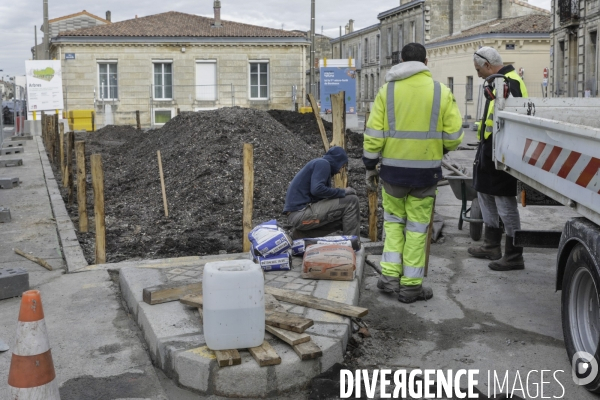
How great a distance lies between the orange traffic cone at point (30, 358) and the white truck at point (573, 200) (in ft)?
9.79

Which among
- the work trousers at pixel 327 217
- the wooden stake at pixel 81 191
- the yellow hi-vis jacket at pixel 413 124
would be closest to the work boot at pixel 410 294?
the yellow hi-vis jacket at pixel 413 124

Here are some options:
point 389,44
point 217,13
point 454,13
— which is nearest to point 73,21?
point 217,13

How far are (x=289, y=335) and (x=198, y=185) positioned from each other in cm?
790

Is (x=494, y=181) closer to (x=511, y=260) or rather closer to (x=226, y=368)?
(x=511, y=260)

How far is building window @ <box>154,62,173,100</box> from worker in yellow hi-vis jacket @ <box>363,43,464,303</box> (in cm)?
3734

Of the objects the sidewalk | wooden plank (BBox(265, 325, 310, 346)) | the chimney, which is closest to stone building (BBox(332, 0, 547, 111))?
the chimney

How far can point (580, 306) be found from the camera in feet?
15.0

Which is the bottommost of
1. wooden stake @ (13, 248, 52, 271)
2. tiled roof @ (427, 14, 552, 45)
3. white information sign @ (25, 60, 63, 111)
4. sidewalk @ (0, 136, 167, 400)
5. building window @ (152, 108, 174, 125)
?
sidewalk @ (0, 136, 167, 400)

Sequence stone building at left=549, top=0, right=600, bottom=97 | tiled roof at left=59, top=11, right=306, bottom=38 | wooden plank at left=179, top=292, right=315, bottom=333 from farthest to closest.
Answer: tiled roof at left=59, top=11, right=306, bottom=38 < stone building at left=549, top=0, right=600, bottom=97 < wooden plank at left=179, top=292, right=315, bottom=333

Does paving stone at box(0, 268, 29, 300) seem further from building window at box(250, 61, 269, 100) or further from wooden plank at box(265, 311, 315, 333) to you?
building window at box(250, 61, 269, 100)

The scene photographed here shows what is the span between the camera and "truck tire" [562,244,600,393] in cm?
438

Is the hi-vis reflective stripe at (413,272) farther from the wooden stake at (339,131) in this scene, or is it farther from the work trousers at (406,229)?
the wooden stake at (339,131)

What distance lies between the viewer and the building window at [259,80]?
142 feet

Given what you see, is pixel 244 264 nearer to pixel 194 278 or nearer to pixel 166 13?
pixel 194 278
